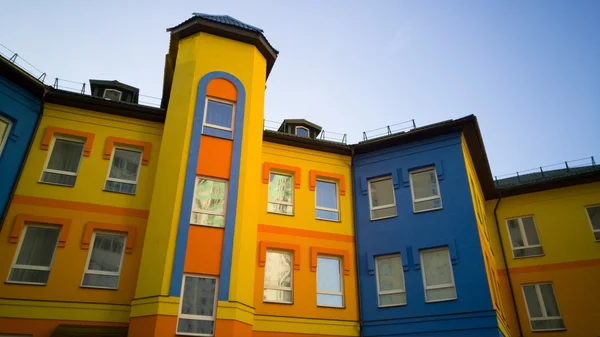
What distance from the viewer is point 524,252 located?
18.9 metres

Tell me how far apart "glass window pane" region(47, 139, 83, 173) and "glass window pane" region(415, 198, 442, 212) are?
11651mm

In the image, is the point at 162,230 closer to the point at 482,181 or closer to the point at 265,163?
the point at 265,163

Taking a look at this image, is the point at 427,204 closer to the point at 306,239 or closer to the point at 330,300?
the point at 306,239

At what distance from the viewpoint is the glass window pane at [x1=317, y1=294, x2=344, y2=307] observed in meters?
14.8

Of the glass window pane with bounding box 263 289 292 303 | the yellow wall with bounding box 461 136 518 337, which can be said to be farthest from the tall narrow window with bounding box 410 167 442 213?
the glass window pane with bounding box 263 289 292 303

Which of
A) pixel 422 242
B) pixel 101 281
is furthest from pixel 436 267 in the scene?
pixel 101 281

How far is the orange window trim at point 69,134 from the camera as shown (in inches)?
559

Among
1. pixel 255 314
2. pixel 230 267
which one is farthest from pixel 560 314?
pixel 230 267

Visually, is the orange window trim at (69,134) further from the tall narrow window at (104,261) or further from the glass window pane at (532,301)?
the glass window pane at (532,301)

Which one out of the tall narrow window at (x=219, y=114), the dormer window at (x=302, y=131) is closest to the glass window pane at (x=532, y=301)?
the dormer window at (x=302, y=131)

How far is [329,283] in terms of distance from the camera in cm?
1532

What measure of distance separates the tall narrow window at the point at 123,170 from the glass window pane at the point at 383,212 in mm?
8498

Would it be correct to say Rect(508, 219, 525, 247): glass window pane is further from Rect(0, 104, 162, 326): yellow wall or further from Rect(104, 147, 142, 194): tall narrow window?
Rect(104, 147, 142, 194): tall narrow window

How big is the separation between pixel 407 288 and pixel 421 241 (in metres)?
1.66
